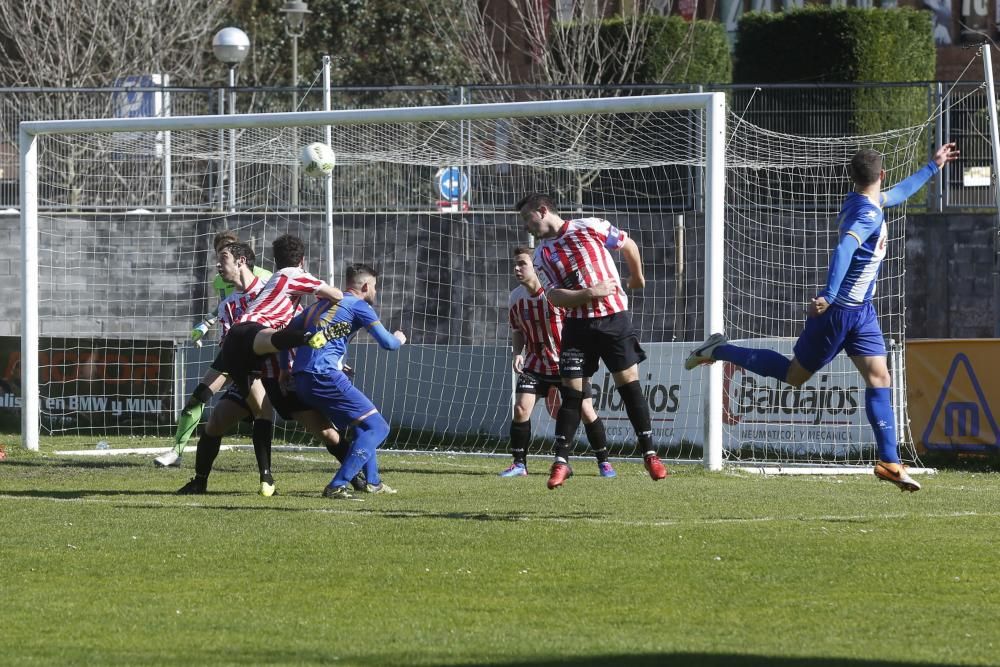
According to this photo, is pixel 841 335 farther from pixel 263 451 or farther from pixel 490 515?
pixel 263 451

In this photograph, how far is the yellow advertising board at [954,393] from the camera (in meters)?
15.1

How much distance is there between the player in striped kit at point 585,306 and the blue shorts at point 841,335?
1.27 metres

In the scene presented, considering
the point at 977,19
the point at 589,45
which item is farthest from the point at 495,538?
the point at 977,19

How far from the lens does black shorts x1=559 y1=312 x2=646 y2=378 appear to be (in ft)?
35.0

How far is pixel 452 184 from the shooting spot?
21953 millimetres

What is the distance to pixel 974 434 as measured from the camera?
1515cm

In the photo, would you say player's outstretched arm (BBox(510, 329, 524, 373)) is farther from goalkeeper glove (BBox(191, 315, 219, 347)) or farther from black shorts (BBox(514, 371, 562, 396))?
goalkeeper glove (BBox(191, 315, 219, 347))

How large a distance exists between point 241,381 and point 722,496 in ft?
11.8

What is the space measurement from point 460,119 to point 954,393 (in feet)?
18.1

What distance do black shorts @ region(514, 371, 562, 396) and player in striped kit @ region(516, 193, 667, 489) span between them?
9.29 feet

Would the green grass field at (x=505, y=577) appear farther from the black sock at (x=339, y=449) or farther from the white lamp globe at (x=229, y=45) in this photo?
the white lamp globe at (x=229, y=45)

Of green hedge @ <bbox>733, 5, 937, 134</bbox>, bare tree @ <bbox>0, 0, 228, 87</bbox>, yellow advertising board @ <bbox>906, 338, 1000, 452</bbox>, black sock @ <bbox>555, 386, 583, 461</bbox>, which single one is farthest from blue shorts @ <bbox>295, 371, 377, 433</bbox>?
bare tree @ <bbox>0, 0, 228, 87</bbox>

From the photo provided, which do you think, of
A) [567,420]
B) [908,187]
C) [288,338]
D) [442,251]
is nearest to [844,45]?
[442,251]

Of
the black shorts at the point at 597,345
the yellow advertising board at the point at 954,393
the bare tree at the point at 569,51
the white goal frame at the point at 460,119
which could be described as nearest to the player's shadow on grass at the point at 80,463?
the white goal frame at the point at 460,119
